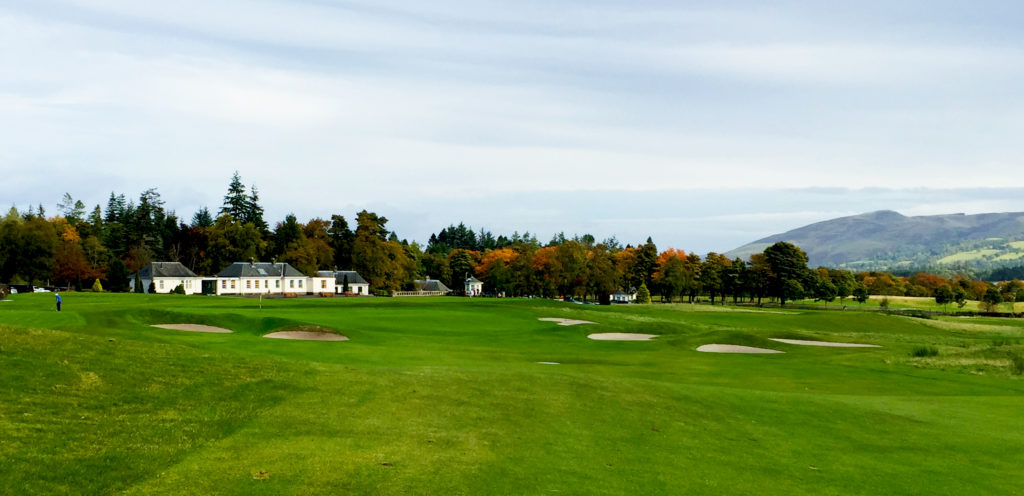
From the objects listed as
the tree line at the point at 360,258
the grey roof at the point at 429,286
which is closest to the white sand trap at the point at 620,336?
the tree line at the point at 360,258

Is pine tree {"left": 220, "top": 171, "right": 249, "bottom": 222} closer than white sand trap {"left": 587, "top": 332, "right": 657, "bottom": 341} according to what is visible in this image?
No

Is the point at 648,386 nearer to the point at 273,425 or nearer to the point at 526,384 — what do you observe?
the point at 526,384

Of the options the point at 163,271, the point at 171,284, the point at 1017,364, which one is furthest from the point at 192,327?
the point at 171,284

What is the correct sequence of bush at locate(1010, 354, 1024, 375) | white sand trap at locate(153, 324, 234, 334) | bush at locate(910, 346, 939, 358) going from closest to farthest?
bush at locate(1010, 354, 1024, 375)
bush at locate(910, 346, 939, 358)
white sand trap at locate(153, 324, 234, 334)

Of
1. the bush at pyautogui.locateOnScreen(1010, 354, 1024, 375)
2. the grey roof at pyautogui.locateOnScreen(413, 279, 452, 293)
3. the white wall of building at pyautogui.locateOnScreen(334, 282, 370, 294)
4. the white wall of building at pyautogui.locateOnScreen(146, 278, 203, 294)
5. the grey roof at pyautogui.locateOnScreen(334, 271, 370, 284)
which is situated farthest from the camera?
the grey roof at pyautogui.locateOnScreen(413, 279, 452, 293)

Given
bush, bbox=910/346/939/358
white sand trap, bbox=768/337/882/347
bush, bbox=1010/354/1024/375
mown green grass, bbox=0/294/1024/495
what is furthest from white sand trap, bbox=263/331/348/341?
bush, bbox=1010/354/1024/375

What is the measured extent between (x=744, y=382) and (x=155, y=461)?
22.7m

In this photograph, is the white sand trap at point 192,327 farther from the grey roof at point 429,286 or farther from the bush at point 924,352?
the grey roof at point 429,286

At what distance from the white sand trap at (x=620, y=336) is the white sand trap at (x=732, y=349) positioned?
A: 6.31 meters

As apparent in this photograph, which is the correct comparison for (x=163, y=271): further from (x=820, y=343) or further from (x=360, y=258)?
(x=820, y=343)

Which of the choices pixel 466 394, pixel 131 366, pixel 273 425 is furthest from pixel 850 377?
pixel 131 366

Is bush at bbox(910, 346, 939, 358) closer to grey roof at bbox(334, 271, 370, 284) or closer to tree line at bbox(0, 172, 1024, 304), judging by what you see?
tree line at bbox(0, 172, 1024, 304)

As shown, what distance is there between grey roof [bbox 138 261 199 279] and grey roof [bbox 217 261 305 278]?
20.8 feet

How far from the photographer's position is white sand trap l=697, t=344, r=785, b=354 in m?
41.7
